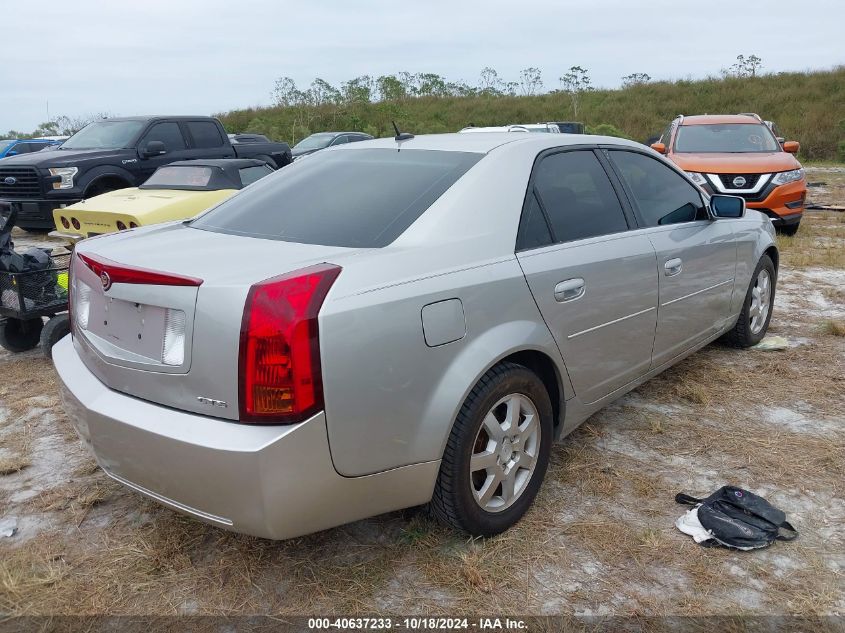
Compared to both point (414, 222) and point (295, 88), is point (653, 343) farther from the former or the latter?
point (295, 88)

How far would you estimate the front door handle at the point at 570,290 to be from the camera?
118 inches

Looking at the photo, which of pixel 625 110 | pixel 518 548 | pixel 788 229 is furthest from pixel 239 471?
pixel 625 110

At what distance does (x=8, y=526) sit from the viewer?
3.06m

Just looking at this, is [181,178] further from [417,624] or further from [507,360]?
[417,624]

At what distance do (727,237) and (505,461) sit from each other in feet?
8.16

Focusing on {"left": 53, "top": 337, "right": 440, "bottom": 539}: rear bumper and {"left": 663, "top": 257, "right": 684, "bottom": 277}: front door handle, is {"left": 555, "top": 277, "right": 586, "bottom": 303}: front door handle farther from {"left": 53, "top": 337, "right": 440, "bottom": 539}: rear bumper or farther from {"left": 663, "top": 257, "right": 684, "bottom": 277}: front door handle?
{"left": 53, "top": 337, "right": 440, "bottom": 539}: rear bumper

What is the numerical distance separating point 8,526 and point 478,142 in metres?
Answer: 2.67

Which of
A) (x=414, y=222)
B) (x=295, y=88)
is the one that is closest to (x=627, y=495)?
(x=414, y=222)

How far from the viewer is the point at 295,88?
36.5 metres

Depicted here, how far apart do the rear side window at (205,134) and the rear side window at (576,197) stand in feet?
31.2

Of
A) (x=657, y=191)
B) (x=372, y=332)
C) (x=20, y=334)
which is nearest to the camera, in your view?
(x=372, y=332)

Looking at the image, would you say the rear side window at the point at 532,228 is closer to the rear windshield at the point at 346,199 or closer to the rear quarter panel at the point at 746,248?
the rear windshield at the point at 346,199

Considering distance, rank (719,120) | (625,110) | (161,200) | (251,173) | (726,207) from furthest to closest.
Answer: (625,110), (719,120), (251,173), (161,200), (726,207)

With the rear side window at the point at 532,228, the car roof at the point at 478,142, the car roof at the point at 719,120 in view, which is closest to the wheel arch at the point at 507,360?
the rear side window at the point at 532,228
